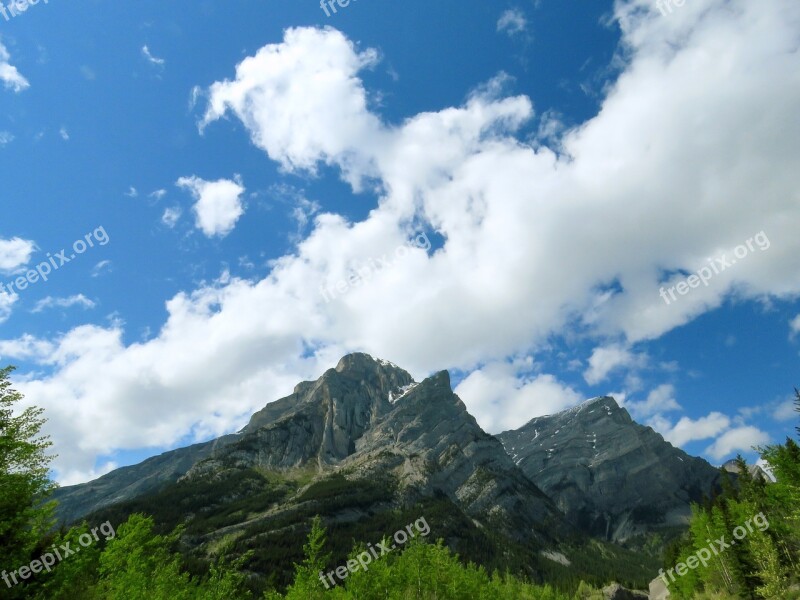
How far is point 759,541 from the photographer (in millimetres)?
54844

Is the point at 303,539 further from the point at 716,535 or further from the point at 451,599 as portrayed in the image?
the point at 451,599

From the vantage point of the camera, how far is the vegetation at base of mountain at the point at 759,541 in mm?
52969

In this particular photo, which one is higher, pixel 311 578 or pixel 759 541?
pixel 311 578

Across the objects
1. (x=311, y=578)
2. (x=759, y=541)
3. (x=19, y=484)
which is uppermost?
(x=19, y=484)

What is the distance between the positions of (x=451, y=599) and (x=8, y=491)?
29.5m

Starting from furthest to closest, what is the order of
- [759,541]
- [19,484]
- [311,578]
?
1. [759,541]
2. [311,578]
3. [19,484]

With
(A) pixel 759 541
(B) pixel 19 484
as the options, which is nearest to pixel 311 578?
(B) pixel 19 484

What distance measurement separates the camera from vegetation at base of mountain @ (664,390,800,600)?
174ft

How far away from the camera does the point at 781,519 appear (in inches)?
2398

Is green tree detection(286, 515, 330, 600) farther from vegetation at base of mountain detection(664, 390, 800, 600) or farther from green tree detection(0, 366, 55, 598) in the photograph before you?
vegetation at base of mountain detection(664, 390, 800, 600)

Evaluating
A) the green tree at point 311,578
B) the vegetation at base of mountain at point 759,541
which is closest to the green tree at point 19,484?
the green tree at point 311,578

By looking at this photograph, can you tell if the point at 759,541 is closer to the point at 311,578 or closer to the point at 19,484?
the point at 311,578

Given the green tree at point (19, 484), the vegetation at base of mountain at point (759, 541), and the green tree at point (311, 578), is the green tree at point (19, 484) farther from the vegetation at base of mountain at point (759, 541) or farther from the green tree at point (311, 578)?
the vegetation at base of mountain at point (759, 541)

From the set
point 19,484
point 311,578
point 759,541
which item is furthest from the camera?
point 759,541
